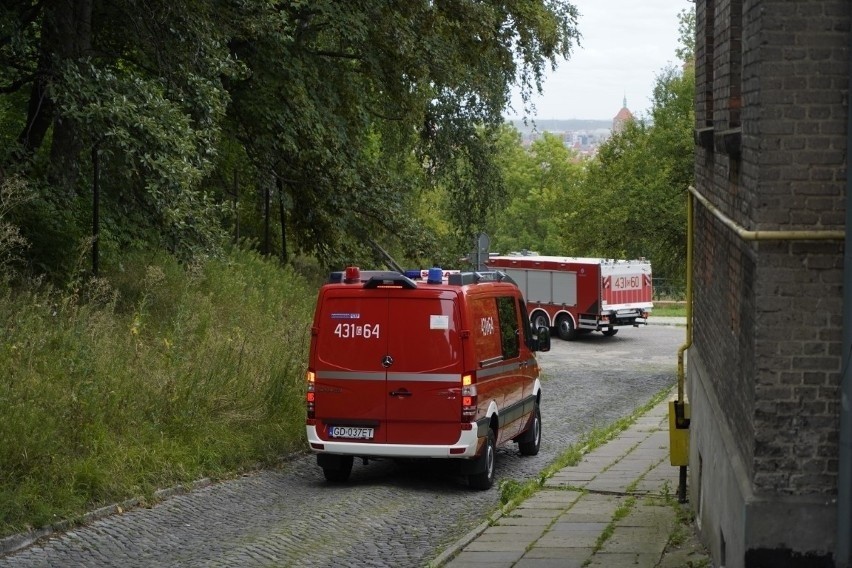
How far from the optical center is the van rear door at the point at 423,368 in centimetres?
1327

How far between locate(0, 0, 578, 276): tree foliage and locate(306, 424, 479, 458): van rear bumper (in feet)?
12.0

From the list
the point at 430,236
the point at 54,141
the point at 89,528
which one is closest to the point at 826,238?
the point at 89,528

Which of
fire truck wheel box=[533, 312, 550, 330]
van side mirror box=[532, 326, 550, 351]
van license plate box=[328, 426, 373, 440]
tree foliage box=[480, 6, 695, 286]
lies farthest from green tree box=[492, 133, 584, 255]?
van license plate box=[328, 426, 373, 440]

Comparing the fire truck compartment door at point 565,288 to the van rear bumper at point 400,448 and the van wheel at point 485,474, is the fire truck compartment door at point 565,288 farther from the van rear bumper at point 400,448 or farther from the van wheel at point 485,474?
the van rear bumper at point 400,448

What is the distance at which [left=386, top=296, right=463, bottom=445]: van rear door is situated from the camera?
1327cm

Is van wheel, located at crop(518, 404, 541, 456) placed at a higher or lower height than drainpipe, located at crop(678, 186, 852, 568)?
lower

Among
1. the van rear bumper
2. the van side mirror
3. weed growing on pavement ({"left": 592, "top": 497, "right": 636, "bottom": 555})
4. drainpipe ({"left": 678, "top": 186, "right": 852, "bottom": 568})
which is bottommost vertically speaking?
weed growing on pavement ({"left": 592, "top": 497, "right": 636, "bottom": 555})

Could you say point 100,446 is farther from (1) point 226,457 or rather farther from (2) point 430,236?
(2) point 430,236

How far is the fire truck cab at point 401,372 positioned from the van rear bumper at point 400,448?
0.03 ft

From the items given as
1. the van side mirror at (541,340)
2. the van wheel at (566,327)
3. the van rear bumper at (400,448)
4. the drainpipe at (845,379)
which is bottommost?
the van wheel at (566,327)

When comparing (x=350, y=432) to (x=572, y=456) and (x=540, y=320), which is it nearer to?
(x=572, y=456)

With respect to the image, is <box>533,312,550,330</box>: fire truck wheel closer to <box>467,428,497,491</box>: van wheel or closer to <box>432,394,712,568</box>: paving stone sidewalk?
<box>432,394,712,568</box>: paving stone sidewalk

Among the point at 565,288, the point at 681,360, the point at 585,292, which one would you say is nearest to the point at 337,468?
the point at 681,360

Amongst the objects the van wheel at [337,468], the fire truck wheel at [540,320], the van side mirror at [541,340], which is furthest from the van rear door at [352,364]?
the fire truck wheel at [540,320]
